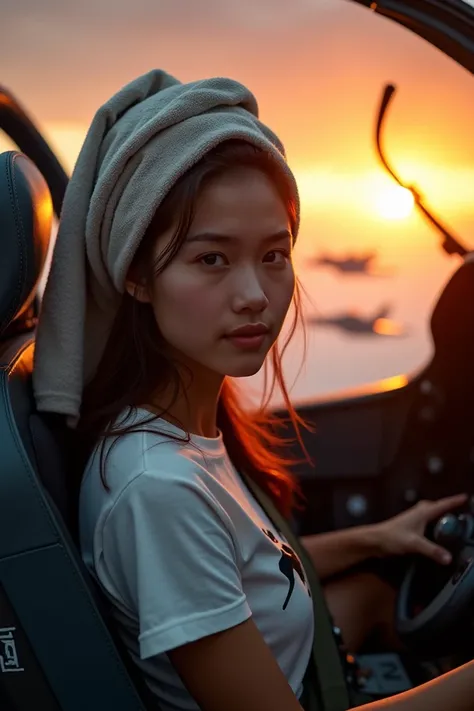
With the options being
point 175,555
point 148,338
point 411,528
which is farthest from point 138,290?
point 411,528

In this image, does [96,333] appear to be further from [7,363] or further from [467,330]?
[467,330]

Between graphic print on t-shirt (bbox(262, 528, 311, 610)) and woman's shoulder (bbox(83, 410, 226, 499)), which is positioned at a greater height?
woman's shoulder (bbox(83, 410, 226, 499))

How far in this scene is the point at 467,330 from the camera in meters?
1.73

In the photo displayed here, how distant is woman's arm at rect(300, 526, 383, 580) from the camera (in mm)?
1542

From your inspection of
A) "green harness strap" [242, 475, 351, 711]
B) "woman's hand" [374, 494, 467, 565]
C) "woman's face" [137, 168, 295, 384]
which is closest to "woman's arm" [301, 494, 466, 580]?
"woman's hand" [374, 494, 467, 565]

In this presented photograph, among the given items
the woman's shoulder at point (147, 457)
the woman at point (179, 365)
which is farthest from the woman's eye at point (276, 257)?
the woman's shoulder at point (147, 457)

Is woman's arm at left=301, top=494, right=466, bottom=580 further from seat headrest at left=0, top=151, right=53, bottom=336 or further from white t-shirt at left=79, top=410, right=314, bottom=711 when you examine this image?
seat headrest at left=0, top=151, right=53, bottom=336

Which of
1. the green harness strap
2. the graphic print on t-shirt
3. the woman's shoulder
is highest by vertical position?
the woman's shoulder

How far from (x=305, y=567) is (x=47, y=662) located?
0.52 metres

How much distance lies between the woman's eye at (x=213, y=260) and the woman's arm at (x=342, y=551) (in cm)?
77

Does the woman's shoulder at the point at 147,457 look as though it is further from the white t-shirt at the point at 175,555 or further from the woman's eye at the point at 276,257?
the woman's eye at the point at 276,257

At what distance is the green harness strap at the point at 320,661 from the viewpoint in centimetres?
116

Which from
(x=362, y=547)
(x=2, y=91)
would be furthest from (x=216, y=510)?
(x=2, y=91)

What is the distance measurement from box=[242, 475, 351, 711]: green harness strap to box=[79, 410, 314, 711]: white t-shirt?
12 cm
